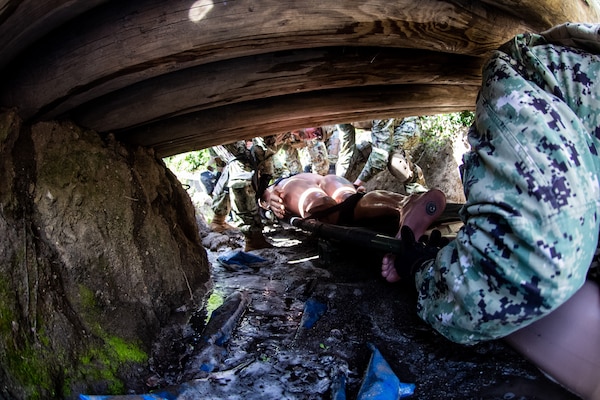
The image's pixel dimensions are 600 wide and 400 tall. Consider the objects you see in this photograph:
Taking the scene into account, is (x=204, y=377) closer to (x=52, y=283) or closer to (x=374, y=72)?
(x=52, y=283)

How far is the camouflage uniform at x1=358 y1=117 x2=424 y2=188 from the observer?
7.57m

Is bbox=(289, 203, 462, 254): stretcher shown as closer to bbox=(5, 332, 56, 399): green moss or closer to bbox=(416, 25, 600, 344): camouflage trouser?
bbox=(416, 25, 600, 344): camouflage trouser

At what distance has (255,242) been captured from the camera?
5.74 meters

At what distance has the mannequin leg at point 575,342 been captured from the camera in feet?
4.84

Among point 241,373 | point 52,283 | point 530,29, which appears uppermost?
point 530,29

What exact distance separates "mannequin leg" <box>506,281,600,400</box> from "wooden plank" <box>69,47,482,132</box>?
1.50m

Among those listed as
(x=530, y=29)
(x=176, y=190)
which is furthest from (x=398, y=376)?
(x=176, y=190)

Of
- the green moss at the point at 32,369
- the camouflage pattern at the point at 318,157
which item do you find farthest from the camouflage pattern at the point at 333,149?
the green moss at the point at 32,369

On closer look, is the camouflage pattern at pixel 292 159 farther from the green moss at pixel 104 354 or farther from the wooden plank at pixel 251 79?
the green moss at pixel 104 354

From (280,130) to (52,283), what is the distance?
223cm

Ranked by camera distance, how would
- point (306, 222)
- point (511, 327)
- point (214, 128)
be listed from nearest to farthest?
point (511, 327) → point (214, 128) → point (306, 222)

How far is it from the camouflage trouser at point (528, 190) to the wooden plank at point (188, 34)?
45cm

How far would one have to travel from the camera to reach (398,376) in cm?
189

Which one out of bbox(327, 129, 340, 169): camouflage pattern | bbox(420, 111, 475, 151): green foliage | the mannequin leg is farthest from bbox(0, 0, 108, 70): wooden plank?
bbox(327, 129, 340, 169): camouflage pattern
